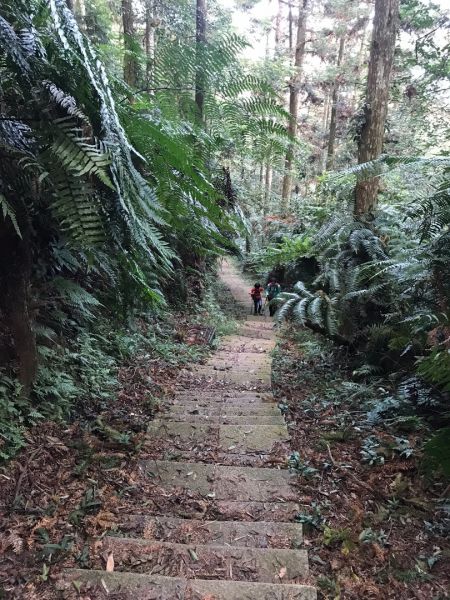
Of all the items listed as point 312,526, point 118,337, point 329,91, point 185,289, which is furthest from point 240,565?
point 329,91

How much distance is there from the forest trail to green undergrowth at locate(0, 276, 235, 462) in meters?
0.54

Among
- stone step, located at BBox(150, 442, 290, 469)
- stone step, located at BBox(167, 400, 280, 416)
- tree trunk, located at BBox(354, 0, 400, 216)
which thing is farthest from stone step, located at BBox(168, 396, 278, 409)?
tree trunk, located at BBox(354, 0, 400, 216)

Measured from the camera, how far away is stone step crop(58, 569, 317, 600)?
172 cm

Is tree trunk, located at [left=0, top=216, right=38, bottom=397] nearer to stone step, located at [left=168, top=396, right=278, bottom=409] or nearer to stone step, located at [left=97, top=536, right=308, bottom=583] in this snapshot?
stone step, located at [left=97, top=536, right=308, bottom=583]

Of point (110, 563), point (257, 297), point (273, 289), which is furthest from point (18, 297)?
point (257, 297)

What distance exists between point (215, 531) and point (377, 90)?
5865mm

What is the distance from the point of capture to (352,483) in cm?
267

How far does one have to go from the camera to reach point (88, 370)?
12.0 feet

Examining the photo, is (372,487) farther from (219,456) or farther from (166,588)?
(166,588)

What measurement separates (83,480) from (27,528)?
0.49 m

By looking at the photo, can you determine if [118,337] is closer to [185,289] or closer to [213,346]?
[213,346]

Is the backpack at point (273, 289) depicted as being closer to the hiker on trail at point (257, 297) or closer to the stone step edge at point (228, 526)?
the hiker on trail at point (257, 297)

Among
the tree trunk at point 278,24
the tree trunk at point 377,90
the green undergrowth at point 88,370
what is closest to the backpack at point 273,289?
the green undergrowth at point 88,370

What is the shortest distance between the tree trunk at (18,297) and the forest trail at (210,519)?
99cm
